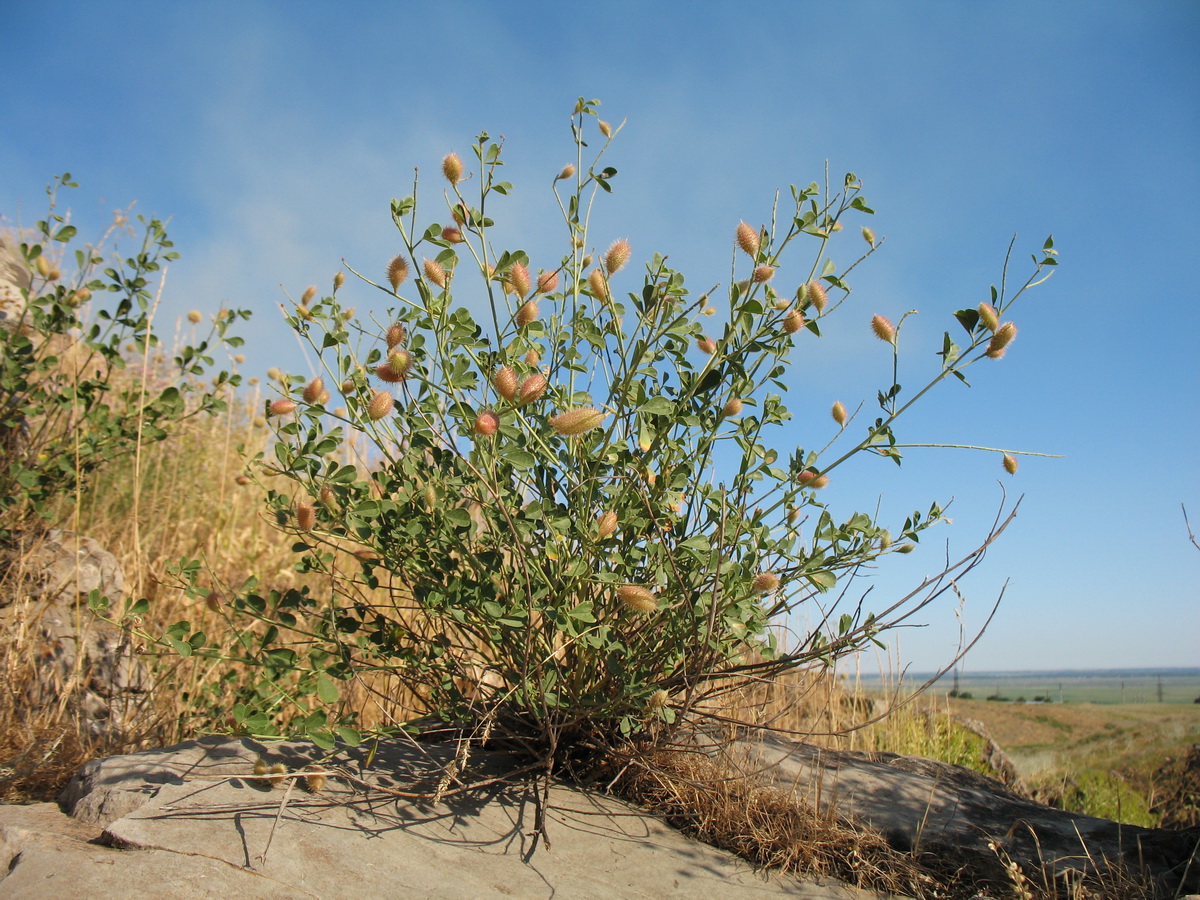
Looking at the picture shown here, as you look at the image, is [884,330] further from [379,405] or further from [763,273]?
[379,405]

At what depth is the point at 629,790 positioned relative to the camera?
2287 millimetres

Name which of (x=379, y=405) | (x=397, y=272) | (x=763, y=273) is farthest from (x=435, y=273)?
(x=763, y=273)

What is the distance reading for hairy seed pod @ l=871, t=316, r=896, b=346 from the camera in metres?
1.89

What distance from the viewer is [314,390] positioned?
Result: 1868mm

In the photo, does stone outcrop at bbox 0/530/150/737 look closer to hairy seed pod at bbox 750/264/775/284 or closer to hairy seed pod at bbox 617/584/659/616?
hairy seed pod at bbox 617/584/659/616

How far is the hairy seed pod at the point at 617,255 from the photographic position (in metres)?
1.82

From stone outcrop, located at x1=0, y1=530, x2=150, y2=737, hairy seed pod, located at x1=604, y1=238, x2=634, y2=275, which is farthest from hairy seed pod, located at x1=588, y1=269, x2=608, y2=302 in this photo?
stone outcrop, located at x1=0, y1=530, x2=150, y2=737

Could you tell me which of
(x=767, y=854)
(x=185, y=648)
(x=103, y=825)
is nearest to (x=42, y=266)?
(x=185, y=648)

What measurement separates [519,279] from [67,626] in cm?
272

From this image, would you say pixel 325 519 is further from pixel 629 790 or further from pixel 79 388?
pixel 79 388

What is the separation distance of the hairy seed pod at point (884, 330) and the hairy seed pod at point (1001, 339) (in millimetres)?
218

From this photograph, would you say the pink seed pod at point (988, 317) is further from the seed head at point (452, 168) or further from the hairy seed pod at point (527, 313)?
the seed head at point (452, 168)

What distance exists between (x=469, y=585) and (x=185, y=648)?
67cm

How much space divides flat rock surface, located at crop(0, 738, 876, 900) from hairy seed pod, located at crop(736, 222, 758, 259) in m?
1.42
